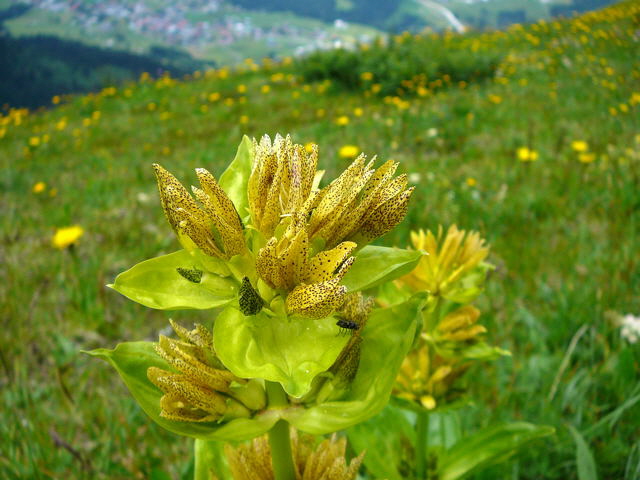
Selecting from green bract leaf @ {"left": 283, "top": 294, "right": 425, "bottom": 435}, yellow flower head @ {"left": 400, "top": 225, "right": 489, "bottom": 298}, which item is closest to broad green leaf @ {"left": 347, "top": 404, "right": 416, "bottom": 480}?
yellow flower head @ {"left": 400, "top": 225, "right": 489, "bottom": 298}

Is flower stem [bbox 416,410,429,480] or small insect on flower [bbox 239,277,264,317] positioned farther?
flower stem [bbox 416,410,429,480]

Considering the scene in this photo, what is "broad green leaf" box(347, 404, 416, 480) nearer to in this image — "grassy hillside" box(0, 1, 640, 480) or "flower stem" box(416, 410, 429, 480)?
"flower stem" box(416, 410, 429, 480)

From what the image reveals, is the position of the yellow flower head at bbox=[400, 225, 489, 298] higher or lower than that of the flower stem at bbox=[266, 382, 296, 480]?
higher

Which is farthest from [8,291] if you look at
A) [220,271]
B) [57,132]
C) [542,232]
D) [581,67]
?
[581,67]

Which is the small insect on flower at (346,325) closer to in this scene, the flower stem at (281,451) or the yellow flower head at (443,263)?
the flower stem at (281,451)

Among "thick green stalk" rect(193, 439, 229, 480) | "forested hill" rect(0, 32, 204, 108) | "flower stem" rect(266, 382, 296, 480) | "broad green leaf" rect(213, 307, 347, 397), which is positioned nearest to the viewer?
"broad green leaf" rect(213, 307, 347, 397)

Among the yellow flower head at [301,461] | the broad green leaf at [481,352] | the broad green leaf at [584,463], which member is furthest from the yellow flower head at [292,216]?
the broad green leaf at [584,463]

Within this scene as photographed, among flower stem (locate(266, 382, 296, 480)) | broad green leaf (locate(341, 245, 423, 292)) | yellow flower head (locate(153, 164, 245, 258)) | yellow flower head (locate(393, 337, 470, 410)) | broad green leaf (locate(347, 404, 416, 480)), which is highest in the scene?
yellow flower head (locate(153, 164, 245, 258))

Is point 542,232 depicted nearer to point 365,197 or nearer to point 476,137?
point 476,137

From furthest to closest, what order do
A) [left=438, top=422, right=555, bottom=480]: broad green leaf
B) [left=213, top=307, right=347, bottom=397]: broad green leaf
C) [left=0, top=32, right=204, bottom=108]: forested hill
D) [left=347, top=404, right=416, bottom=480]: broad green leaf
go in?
[left=0, top=32, right=204, bottom=108]: forested hill → [left=347, top=404, right=416, bottom=480]: broad green leaf → [left=438, top=422, right=555, bottom=480]: broad green leaf → [left=213, top=307, right=347, bottom=397]: broad green leaf
